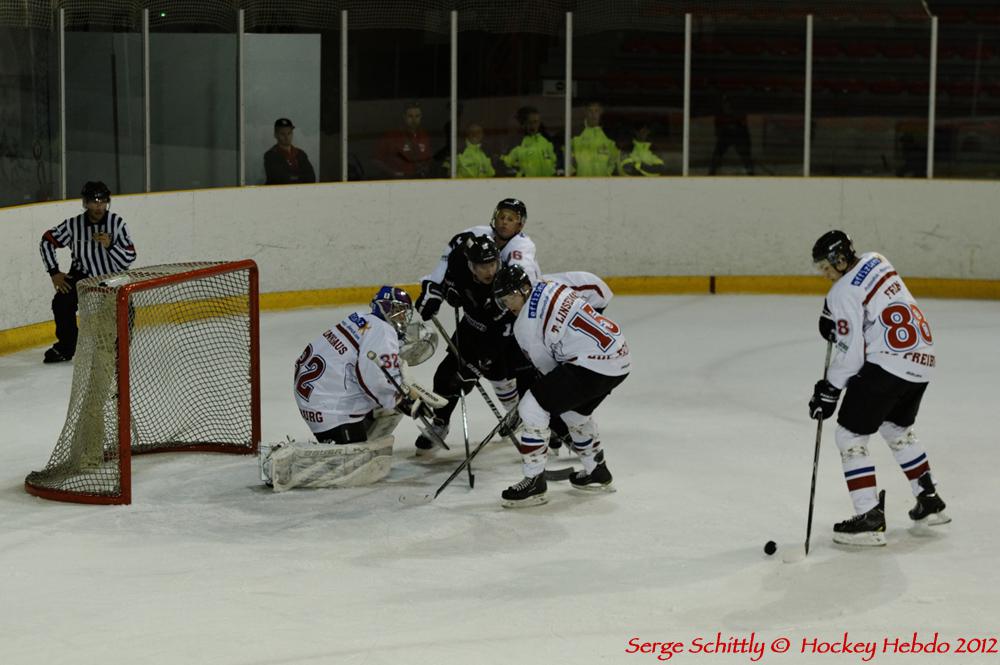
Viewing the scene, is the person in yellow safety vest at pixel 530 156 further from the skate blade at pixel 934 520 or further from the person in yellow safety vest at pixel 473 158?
the skate blade at pixel 934 520

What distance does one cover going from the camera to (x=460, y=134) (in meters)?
10.9

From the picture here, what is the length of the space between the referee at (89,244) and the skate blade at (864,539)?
14.0 ft

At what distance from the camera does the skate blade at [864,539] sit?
5.23 m

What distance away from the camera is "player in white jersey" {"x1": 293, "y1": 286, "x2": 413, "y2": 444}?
5.88 m

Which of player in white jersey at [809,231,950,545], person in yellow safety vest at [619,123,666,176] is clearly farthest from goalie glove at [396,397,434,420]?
person in yellow safety vest at [619,123,666,176]

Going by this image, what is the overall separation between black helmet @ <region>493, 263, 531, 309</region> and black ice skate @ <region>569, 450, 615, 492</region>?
0.80 meters

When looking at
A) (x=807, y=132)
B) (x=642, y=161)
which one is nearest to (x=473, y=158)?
(x=642, y=161)

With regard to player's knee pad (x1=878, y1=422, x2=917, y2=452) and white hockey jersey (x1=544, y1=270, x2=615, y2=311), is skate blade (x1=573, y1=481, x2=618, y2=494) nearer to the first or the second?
white hockey jersey (x1=544, y1=270, x2=615, y2=311)

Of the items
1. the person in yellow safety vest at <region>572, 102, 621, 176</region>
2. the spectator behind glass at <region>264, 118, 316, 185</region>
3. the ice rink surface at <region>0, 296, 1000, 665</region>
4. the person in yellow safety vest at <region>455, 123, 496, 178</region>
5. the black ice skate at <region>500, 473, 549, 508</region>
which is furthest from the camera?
the person in yellow safety vest at <region>572, 102, 621, 176</region>

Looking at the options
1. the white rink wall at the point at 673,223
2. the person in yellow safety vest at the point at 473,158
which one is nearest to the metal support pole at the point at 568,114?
the white rink wall at the point at 673,223

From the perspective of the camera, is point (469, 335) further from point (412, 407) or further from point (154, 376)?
point (154, 376)

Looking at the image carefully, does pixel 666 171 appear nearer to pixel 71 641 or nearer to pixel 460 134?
pixel 460 134

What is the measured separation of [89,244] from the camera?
318 inches

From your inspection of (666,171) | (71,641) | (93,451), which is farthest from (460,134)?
(71,641)
